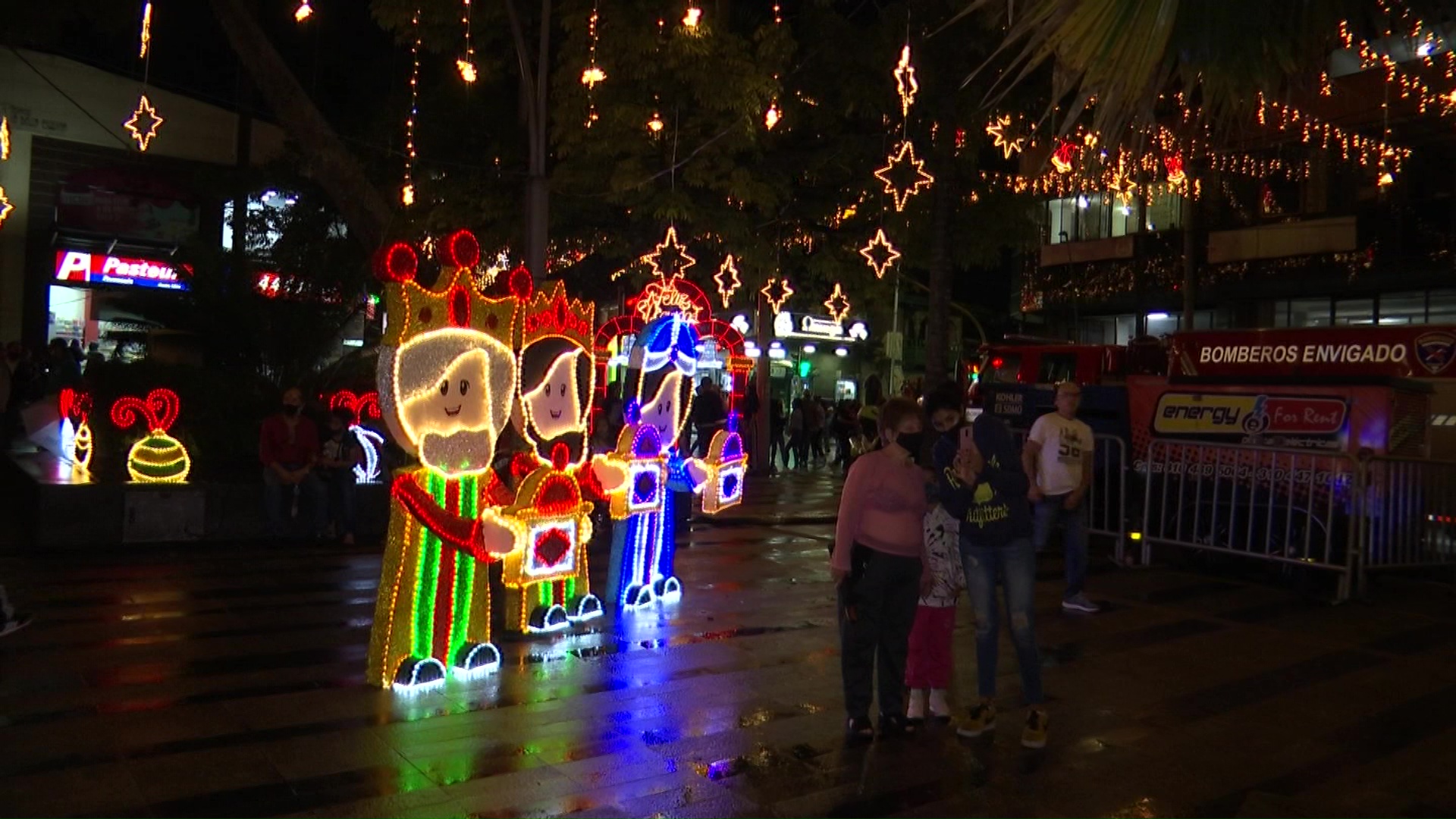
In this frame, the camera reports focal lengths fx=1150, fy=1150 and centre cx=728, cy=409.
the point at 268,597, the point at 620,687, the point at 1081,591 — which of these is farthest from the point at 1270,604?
the point at 268,597

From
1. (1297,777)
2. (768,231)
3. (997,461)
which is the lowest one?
(1297,777)

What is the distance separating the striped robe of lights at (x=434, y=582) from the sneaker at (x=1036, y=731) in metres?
3.42

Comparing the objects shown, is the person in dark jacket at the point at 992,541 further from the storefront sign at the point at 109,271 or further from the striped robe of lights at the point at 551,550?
the storefront sign at the point at 109,271

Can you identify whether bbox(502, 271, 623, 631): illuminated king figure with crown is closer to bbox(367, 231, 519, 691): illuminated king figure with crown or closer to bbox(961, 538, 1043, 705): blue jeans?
bbox(367, 231, 519, 691): illuminated king figure with crown

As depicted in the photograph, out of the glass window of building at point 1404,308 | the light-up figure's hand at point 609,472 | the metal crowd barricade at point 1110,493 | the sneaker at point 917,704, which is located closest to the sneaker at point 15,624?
the light-up figure's hand at point 609,472

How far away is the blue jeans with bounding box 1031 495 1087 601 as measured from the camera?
9859mm

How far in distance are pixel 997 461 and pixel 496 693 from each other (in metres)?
3.33

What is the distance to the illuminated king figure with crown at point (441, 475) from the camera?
6996mm

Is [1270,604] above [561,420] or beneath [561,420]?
beneath

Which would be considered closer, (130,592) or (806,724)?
(806,724)

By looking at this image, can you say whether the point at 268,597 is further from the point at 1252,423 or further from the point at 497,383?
the point at 1252,423

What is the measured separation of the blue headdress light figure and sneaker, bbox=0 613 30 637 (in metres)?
4.33

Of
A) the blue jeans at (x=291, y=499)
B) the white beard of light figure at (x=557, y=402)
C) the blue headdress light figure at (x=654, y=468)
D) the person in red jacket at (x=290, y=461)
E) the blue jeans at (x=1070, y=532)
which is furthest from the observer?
the blue jeans at (x=291, y=499)

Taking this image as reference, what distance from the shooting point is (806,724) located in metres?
6.54
